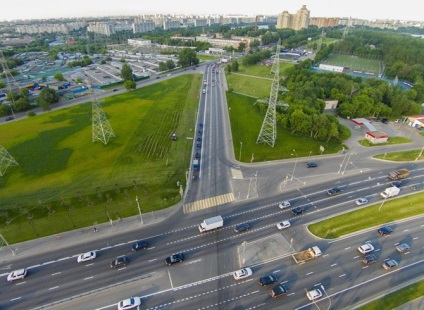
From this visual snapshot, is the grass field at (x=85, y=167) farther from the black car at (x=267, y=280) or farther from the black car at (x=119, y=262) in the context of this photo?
the black car at (x=267, y=280)

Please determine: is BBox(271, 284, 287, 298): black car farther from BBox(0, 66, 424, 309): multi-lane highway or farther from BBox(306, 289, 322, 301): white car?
BBox(306, 289, 322, 301): white car

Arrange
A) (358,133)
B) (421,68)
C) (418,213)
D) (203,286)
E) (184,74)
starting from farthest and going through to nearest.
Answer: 1. (184,74)
2. (421,68)
3. (358,133)
4. (418,213)
5. (203,286)

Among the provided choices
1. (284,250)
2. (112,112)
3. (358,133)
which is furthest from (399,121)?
(112,112)

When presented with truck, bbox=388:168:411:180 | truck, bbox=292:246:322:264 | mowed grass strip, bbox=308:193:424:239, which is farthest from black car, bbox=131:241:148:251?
truck, bbox=388:168:411:180

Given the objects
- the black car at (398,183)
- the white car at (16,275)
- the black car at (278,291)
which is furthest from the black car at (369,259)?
the white car at (16,275)

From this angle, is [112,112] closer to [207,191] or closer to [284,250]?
[207,191]
